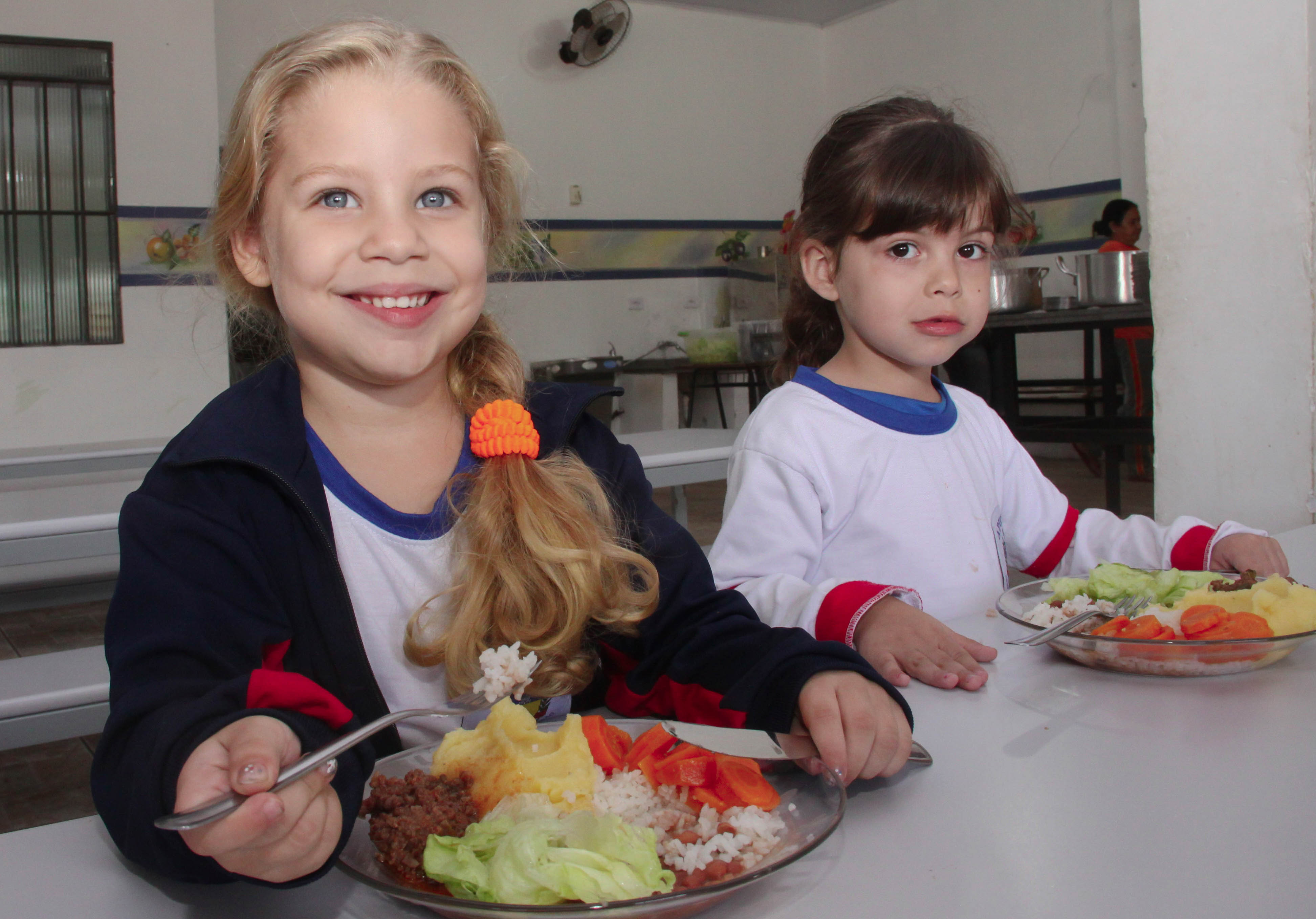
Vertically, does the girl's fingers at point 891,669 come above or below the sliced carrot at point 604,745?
below

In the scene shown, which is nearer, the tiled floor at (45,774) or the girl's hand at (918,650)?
the girl's hand at (918,650)

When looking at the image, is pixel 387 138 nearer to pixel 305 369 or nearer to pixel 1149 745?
pixel 305 369

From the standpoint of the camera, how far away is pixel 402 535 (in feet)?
3.05

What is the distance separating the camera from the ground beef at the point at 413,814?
50cm

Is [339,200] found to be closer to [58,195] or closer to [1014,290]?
[1014,290]

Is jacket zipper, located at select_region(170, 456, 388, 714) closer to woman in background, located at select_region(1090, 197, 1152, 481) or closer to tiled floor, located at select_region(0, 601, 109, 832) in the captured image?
tiled floor, located at select_region(0, 601, 109, 832)

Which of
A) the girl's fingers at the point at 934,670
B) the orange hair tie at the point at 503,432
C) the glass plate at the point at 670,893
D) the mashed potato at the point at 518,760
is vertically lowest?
the glass plate at the point at 670,893

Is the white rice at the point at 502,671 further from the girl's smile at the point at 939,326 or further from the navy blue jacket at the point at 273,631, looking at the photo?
the girl's smile at the point at 939,326

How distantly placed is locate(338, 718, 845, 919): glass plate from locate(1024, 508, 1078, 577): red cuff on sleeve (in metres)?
0.96

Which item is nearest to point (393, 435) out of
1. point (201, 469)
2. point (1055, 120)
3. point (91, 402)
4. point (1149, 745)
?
point (201, 469)

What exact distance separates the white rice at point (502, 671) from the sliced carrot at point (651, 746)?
0.09m

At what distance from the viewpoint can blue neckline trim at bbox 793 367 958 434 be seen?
53.4 inches

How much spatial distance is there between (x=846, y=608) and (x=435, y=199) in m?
0.52

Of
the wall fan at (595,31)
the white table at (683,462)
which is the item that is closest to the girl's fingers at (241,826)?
the white table at (683,462)
